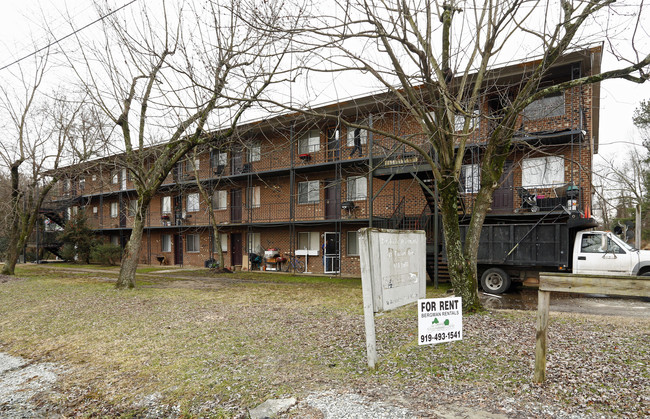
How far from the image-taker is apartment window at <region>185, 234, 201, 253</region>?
27141 millimetres

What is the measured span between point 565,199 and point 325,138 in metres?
11.5

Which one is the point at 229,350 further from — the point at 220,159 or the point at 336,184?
the point at 220,159

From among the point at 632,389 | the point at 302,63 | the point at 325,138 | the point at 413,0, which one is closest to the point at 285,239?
the point at 325,138

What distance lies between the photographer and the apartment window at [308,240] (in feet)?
71.3

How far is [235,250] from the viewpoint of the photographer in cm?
2541

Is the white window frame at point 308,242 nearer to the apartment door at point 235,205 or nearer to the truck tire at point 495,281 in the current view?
the apartment door at point 235,205

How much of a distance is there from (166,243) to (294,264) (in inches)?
496

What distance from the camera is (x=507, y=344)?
573 centimetres

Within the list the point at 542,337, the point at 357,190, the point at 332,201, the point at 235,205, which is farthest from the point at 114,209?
the point at 542,337

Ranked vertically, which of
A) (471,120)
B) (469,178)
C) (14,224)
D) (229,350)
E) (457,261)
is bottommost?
(229,350)

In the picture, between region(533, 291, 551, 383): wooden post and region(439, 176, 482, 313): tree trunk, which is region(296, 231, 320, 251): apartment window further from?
region(533, 291, 551, 383): wooden post

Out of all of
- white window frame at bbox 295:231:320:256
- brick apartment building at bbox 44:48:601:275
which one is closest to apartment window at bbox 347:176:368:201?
brick apartment building at bbox 44:48:601:275

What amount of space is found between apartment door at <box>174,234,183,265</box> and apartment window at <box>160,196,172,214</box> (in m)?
1.96

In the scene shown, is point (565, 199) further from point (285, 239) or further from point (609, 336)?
point (285, 239)
